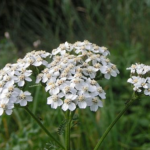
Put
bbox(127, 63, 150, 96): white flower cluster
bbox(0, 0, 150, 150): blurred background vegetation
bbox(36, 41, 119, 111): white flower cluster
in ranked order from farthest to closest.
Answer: bbox(0, 0, 150, 150): blurred background vegetation < bbox(127, 63, 150, 96): white flower cluster < bbox(36, 41, 119, 111): white flower cluster

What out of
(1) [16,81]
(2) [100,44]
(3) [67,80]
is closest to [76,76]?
(3) [67,80]

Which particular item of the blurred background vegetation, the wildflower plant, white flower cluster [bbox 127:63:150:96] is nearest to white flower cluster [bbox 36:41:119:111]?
the wildflower plant

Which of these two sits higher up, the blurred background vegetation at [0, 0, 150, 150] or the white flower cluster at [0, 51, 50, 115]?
the blurred background vegetation at [0, 0, 150, 150]

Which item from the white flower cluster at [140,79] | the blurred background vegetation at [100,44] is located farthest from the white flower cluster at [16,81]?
the white flower cluster at [140,79]

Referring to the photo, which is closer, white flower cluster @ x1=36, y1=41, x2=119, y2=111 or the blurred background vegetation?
white flower cluster @ x1=36, y1=41, x2=119, y2=111

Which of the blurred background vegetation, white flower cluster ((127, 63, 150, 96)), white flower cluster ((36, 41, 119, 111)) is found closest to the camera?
white flower cluster ((36, 41, 119, 111))

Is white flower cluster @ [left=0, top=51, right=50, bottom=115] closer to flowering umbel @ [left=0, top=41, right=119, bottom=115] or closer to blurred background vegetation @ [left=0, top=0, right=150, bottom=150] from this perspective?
flowering umbel @ [left=0, top=41, right=119, bottom=115]

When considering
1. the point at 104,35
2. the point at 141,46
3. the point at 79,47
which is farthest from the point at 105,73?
the point at 104,35

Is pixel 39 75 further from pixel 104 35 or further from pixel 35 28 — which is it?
pixel 35 28
